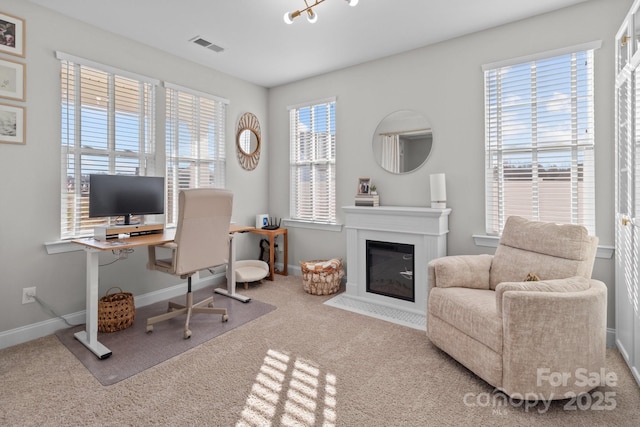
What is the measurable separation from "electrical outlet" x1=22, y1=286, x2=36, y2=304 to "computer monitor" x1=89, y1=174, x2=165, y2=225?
757 millimetres

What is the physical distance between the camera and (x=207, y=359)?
2307 millimetres

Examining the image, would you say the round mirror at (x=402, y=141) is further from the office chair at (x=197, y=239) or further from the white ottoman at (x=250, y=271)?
the white ottoman at (x=250, y=271)

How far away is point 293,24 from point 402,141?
1599 mm

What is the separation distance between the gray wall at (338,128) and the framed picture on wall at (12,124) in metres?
0.06

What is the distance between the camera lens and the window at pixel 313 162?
4160 mm

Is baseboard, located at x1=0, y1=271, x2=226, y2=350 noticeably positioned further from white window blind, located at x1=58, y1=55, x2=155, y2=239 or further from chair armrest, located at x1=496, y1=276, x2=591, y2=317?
chair armrest, located at x1=496, y1=276, x2=591, y2=317

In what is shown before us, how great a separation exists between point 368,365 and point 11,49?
3561 millimetres

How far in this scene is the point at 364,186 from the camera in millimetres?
3764

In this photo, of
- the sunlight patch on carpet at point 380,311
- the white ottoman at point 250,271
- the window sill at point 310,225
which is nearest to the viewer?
the sunlight patch on carpet at point 380,311

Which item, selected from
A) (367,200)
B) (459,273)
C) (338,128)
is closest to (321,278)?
(367,200)

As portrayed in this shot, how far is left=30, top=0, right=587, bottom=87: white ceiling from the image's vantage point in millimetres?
2625

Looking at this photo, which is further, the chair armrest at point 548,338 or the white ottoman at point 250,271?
the white ottoman at point 250,271

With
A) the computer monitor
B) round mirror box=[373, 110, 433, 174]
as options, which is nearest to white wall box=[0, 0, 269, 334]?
the computer monitor

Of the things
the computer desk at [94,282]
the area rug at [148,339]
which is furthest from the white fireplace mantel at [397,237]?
the computer desk at [94,282]
